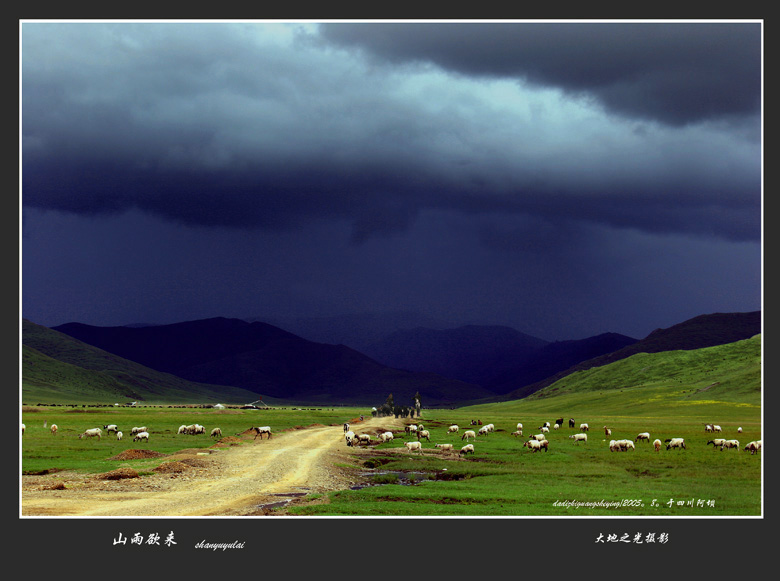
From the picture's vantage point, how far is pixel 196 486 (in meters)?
39.9

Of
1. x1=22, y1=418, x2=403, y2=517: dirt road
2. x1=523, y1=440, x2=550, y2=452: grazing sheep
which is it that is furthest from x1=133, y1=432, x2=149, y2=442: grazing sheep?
x1=523, y1=440, x2=550, y2=452: grazing sheep

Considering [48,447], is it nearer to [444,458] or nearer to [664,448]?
[444,458]

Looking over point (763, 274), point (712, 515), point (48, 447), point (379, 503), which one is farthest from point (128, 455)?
point (763, 274)

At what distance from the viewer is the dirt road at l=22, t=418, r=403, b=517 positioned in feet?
109

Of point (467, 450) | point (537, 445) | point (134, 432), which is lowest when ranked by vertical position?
point (134, 432)

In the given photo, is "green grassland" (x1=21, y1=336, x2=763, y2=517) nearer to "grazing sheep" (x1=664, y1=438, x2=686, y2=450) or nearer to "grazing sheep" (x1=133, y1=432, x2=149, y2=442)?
"grazing sheep" (x1=133, y1=432, x2=149, y2=442)

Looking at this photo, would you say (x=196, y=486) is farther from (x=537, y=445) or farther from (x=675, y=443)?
(x=675, y=443)

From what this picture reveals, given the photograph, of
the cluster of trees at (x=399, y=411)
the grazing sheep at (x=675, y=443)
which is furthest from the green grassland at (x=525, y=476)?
the cluster of trees at (x=399, y=411)

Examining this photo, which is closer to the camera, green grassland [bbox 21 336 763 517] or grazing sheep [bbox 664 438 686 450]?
green grassland [bbox 21 336 763 517]

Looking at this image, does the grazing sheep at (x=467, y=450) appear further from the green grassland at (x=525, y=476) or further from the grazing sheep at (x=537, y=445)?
the grazing sheep at (x=537, y=445)

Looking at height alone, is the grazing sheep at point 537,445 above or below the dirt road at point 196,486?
below

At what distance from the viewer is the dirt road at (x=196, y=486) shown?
33094mm

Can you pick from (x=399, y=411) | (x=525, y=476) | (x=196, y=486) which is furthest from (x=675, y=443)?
(x=399, y=411)

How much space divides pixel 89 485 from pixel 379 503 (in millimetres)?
17562
